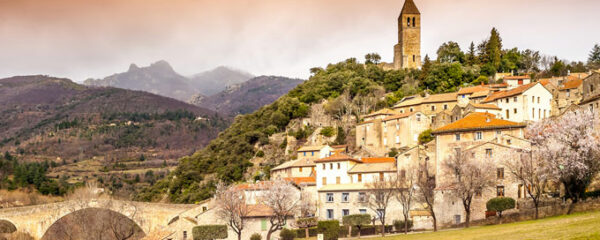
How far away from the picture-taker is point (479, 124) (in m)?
60.8

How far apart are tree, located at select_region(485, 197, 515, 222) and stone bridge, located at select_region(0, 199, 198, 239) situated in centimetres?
3921

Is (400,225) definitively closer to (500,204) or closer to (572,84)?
(500,204)

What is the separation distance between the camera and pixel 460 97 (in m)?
83.2

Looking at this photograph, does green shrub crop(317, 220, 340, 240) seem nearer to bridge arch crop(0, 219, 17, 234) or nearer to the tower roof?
bridge arch crop(0, 219, 17, 234)

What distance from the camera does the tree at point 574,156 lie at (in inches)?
1898

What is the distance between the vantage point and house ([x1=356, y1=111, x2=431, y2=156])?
3061 inches

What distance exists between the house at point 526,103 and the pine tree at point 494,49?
89.8ft

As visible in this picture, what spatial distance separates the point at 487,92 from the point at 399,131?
43.6 ft

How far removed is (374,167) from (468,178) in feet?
49.9

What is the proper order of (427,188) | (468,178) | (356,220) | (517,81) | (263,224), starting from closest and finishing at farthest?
(468,178) → (427,188) → (356,220) → (263,224) → (517,81)

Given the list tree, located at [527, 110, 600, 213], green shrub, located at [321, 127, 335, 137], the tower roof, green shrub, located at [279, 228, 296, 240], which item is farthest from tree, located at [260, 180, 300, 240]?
the tower roof

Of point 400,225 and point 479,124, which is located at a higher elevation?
point 479,124

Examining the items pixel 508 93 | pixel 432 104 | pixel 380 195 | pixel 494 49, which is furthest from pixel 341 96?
pixel 380 195

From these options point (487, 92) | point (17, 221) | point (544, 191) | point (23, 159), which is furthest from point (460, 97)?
point (23, 159)
